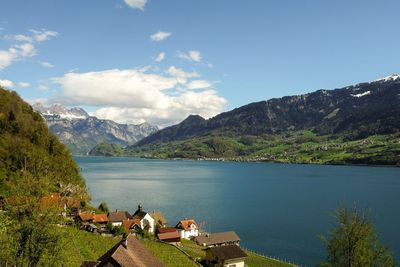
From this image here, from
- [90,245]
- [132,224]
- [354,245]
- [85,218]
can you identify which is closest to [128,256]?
[354,245]

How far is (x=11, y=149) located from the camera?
113688 mm

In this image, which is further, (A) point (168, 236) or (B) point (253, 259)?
(A) point (168, 236)

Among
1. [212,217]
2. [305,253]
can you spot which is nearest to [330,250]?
[305,253]

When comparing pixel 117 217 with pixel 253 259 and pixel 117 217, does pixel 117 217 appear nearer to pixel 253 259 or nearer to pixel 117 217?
pixel 117 217

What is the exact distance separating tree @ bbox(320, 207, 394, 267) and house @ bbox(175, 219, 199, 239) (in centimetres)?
6109

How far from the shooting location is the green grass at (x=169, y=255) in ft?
215

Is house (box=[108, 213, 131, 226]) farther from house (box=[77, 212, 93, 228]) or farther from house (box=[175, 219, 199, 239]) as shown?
house (box=[175, 219, 199, 239])

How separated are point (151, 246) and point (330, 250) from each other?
3880cm

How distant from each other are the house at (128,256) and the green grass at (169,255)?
67.4 feet

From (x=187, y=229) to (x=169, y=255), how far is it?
110 ft

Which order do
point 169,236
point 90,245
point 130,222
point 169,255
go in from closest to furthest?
1. point 90,245
2. point 169,255
3. point 169,236
4. point 130,222

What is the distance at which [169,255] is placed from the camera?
232 ft

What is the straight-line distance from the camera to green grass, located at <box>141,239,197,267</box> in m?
65.5

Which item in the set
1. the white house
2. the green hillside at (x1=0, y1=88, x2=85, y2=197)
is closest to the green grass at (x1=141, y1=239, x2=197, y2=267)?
the white house
